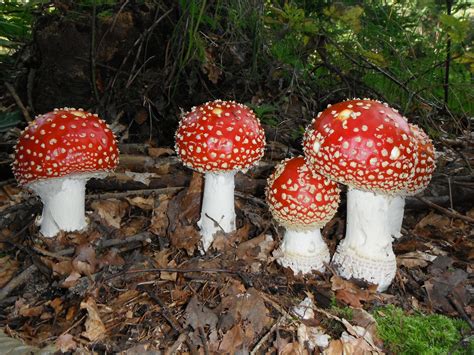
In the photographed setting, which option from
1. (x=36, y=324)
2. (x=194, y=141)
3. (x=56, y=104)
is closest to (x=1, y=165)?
(x=56, y=104)

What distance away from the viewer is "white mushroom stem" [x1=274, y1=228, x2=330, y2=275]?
394 cm

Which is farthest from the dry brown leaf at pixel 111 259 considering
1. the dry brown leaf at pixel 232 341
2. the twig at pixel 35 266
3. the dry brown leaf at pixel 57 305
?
the dry brown leaf at pixel 232 341

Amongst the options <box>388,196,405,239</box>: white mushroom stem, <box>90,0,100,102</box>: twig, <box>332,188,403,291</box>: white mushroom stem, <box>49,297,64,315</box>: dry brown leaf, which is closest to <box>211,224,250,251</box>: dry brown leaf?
<box>332,188,403,291</box>: white mushroom stem

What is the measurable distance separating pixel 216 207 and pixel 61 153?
156 centimetres

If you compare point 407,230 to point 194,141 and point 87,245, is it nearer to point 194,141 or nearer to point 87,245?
point 194,141

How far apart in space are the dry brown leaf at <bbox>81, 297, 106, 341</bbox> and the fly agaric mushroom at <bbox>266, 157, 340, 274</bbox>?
5.72 feet

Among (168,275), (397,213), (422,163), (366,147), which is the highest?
(366,147)

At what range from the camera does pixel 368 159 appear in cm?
318

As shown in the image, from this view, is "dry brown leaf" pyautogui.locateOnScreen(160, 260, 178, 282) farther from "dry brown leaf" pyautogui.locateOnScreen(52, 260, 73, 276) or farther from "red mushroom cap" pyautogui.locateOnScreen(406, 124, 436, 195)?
"red mushroom cap" pyautogui.locateOnScreen(406, 124, 436, 195)

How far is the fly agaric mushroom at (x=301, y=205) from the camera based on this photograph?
363 centimetres

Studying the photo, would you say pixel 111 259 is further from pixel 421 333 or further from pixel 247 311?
pixel 421 333

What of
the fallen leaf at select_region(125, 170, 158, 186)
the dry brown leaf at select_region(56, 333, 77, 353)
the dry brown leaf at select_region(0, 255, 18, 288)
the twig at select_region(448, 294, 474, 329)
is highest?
the twig at select_region(448, 294, 474, 329)

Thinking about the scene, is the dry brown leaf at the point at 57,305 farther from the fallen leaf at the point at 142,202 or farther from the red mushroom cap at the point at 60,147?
the fallen leaf at the point at 142,202

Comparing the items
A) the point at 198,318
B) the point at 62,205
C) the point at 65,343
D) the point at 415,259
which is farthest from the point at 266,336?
the point at 62,205
